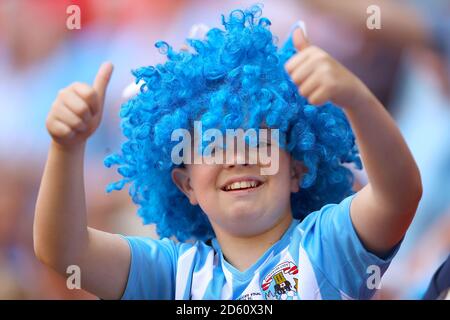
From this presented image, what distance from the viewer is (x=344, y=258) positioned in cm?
126

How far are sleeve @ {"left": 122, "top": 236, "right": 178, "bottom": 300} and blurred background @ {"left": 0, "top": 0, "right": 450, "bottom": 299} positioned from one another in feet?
1.50

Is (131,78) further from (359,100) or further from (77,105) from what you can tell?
(359,100)

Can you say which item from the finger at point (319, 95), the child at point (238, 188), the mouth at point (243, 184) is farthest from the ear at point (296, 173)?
the finger at point (319, 95)

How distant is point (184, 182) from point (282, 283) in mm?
317

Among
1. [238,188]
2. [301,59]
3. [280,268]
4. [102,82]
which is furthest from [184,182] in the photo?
[301,59]

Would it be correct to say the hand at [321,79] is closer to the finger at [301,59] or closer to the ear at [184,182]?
the finger at [301,59]

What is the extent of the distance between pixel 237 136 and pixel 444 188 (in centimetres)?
82

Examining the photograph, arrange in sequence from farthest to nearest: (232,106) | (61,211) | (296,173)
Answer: (296,173), (232,106), (61,211)

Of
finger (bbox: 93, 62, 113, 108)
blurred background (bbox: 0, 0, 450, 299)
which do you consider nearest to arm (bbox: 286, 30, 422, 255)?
finger (bbox: 93, 62, 113, 108)

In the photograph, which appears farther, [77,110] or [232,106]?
[232,106]

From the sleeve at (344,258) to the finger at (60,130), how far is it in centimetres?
50

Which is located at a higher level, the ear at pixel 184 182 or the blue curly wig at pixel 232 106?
the blue curly wig at pixel 232 106

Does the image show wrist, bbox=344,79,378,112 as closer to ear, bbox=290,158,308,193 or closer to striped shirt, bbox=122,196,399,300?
striped shirt, bbox=122,196,399,300

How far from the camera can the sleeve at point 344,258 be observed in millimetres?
1246
